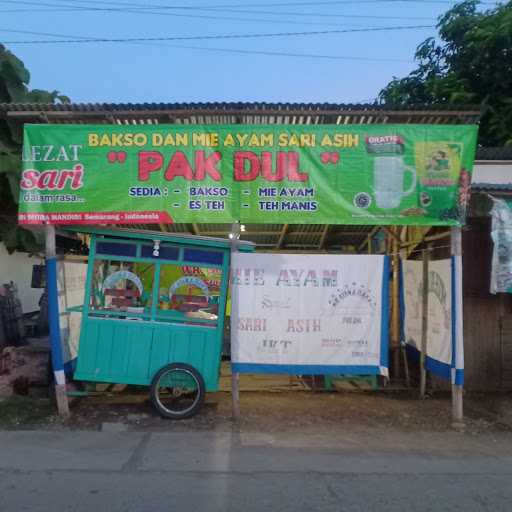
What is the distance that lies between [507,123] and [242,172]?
11.5m

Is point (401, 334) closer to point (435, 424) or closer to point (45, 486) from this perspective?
point (435, 424)

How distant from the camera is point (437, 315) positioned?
26.5 ft

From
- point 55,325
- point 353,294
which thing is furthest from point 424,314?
point 55,325

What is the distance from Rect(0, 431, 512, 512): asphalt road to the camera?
495 centimetres

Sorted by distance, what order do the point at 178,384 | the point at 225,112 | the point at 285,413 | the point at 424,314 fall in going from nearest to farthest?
1. the point at 225,112
2. the point at 178,384
3. the point at 285,413
4. the point at 424,314

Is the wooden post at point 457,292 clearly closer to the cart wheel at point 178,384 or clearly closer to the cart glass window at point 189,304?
the cart glass window at point 189,304

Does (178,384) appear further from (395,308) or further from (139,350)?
(395,308)

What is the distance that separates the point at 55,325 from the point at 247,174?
10.1 ft

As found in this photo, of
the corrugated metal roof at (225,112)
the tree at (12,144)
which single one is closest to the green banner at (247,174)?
the corrugated metal roof at (225,112)

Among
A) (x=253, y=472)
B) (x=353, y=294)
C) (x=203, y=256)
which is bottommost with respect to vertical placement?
(x=253, y=472)

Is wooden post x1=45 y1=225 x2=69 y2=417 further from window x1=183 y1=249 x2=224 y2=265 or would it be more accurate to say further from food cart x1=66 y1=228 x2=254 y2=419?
window x1=183 y1=249 x2=224 y2=265

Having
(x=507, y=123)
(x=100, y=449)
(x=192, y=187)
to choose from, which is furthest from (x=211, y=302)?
(x=507, y=123)

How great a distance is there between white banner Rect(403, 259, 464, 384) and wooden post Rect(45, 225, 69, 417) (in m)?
4.92

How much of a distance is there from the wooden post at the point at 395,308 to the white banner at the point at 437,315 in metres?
0.42
